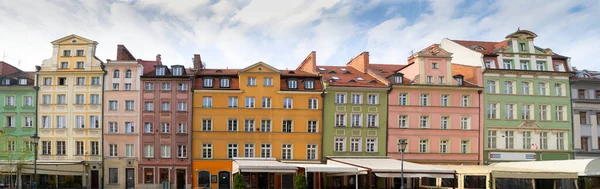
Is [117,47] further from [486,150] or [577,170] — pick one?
[577,170]

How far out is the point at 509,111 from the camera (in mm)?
46938

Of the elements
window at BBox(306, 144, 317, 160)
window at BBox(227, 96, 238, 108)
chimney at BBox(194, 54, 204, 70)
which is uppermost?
chimney at BBox(194, 54, 204, 70)

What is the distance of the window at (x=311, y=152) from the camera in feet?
147

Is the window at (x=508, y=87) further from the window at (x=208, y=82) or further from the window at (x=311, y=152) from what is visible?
the window at (x=208, y=82)

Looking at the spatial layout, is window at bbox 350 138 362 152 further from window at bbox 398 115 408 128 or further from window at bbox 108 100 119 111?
window at bbox 108 100 119 111

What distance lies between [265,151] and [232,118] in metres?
3.24

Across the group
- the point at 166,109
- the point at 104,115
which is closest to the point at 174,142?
the point at 166,109

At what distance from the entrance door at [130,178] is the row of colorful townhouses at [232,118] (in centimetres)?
7

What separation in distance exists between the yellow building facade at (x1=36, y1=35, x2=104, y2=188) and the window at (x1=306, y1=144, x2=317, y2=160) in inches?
559

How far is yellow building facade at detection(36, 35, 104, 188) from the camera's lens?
1720 inches

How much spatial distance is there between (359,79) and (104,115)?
1805 cm

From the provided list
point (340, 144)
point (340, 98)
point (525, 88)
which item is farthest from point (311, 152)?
point (525, 88)

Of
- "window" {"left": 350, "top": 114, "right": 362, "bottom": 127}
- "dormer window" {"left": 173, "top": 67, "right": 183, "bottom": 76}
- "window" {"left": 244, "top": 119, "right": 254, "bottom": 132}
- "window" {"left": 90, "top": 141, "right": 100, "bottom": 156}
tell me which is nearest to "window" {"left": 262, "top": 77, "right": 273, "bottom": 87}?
"window" {"left": 244, "top": 119, "right": 254, "bottom": 132}

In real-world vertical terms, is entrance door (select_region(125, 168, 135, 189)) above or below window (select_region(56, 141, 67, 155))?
below
